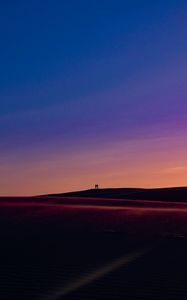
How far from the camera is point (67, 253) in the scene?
38.8 feet

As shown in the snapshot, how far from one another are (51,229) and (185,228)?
160 inches

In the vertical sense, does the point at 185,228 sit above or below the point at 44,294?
above

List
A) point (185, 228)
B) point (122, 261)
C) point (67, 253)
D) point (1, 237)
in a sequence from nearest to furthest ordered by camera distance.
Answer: point (122, 261)
point (67, 253)
point (1, 237)
point (185, 228)

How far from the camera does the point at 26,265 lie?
1011 centimetres

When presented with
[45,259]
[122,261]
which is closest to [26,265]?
[45,259]

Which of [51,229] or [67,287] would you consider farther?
[51,229]

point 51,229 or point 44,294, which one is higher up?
point 51,229

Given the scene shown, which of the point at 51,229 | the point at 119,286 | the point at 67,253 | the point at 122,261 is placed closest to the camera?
the point at 119,286

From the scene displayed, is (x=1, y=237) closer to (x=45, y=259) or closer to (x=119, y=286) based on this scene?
(x=45, y=259)

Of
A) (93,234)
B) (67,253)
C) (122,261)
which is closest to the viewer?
(122,261)

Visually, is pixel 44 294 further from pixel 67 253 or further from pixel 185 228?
pixel 185 228

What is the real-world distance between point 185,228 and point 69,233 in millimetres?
4125

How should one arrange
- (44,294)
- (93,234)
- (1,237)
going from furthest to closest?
(93,234)
(1,237)
(44,294)

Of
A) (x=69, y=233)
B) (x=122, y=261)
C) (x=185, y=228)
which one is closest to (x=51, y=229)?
(x=69, y=233)
